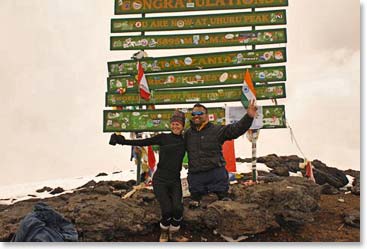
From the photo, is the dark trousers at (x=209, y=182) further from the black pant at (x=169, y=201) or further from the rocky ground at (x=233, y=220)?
the black pant at (x=169, y=201)

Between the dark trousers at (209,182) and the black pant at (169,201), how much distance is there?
401 millimetres

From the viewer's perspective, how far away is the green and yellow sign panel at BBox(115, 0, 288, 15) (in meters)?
7.43

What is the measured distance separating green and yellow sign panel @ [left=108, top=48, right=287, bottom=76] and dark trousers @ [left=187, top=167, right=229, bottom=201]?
8.49 ft

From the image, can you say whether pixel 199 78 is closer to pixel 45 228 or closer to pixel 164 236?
pixel 164 236

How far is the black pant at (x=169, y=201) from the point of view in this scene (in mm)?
5168

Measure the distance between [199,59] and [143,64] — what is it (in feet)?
3.64

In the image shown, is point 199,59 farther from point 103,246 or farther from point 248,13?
point 103,246

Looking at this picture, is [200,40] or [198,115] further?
[200,40]

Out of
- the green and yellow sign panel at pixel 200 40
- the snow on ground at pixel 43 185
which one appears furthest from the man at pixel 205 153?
the snow on ground at pixel 43 185

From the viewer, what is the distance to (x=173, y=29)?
24.9ft

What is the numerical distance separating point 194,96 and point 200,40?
1100 mm

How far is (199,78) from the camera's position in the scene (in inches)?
294

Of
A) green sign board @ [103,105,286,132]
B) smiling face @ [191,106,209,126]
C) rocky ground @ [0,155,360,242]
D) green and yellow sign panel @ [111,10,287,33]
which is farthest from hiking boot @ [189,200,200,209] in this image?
green and yellow sign panel @ [111,10,287,33]

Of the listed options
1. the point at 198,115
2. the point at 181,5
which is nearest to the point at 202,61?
the point at 181,5
